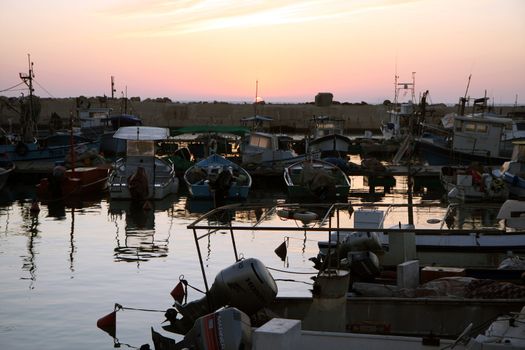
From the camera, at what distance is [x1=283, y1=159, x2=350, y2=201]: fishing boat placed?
3559 centimetres

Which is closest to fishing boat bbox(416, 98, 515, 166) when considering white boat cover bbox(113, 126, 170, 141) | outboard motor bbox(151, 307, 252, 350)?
white boat cover bbox(113, 126, 170, 141)

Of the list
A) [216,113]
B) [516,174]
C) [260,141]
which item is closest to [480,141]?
[516,174]

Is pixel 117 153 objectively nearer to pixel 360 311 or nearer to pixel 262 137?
pixel 262 137

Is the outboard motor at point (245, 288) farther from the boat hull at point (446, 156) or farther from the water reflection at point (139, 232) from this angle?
the boat hull at point (446, 156)

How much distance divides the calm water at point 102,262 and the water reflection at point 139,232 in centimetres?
3

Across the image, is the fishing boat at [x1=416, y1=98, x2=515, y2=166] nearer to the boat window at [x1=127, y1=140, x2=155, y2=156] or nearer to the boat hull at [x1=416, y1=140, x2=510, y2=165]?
the boat hull at [x1=416, y1=140, x2=510, y2=165]

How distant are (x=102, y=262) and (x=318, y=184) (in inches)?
606

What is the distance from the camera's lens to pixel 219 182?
3506 cm

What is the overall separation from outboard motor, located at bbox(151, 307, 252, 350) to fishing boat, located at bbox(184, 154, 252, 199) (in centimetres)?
2169

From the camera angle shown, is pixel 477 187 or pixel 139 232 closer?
pixel 139 232

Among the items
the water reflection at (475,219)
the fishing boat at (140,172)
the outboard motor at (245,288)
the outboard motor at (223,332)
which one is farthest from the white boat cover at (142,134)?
the outboard motor at (223,332)

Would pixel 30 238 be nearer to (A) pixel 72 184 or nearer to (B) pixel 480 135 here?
(A) pixel 72 184

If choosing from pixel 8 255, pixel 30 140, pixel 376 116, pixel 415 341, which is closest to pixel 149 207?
pixel 8 255

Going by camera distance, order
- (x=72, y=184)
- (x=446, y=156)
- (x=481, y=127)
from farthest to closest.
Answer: (x=446, y=156) → (x=481, y=127) → (x=72, y=184)
